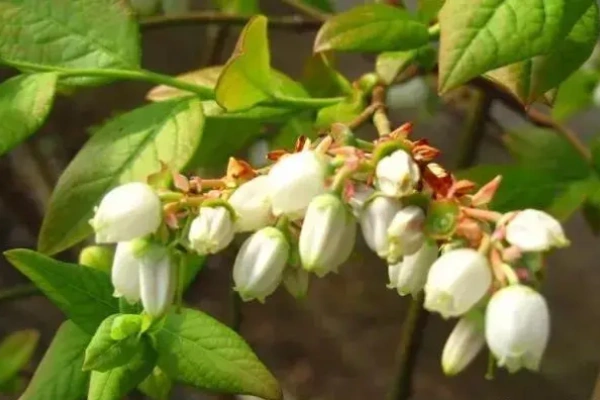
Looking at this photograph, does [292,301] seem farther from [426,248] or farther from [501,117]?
[426,248]

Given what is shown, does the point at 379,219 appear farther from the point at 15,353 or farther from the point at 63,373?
the point at 15,353

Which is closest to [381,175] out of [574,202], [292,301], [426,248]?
[426,248]

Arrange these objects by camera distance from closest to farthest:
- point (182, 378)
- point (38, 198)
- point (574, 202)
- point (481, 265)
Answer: point (481, 265) < point (182, 378) < point (574, 202) < point (38, 198)

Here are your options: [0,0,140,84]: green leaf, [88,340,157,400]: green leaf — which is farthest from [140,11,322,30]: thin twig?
[88,340,157,400]: green leaf

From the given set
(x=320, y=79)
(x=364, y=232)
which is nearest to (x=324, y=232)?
(x=364, y=232)

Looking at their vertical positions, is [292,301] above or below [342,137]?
below

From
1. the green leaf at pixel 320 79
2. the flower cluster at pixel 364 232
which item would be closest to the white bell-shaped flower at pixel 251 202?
the flower cluster at pixel 364 232

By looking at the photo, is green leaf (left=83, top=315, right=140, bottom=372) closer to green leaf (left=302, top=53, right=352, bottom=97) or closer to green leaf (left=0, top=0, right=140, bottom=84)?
green leaf (left=0, top=0, right=140, bottom=84)

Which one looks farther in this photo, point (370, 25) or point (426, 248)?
point (370, 25)
